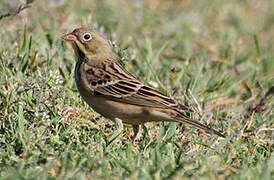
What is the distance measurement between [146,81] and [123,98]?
1.75 meters

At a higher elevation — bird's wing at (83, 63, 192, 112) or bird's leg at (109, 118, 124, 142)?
bird's wing at (83, 63, 192, 112)

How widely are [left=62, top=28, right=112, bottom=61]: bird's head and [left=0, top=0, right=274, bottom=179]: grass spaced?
277 mm

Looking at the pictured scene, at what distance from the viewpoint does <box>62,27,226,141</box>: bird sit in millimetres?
6348

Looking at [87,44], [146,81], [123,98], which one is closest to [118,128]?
[123,98]

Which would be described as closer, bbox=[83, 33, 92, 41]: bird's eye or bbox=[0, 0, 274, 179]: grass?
bbox=[0, 0, 274, 179]: grass

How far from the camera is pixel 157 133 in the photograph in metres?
6.95

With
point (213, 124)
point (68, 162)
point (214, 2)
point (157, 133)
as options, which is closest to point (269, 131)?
point (213, 124)

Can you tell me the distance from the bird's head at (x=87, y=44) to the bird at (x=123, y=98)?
2.7 inches

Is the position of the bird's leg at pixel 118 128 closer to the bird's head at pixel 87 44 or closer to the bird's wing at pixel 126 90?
the bird's wing at pixel 126 90

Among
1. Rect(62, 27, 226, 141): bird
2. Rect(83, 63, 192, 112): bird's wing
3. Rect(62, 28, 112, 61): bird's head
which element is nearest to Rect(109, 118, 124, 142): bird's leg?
Rect(62, 27, 226, 141): bird

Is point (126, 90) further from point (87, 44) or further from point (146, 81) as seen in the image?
point (146, 81)

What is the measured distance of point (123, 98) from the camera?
6.58 meters

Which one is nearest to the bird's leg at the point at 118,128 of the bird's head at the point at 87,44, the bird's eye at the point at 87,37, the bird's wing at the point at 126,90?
the bird's wing at the point at 126,90

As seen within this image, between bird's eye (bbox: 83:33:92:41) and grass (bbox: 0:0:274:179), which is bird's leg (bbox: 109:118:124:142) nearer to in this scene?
grass (bbox: 0:0:274:179)
